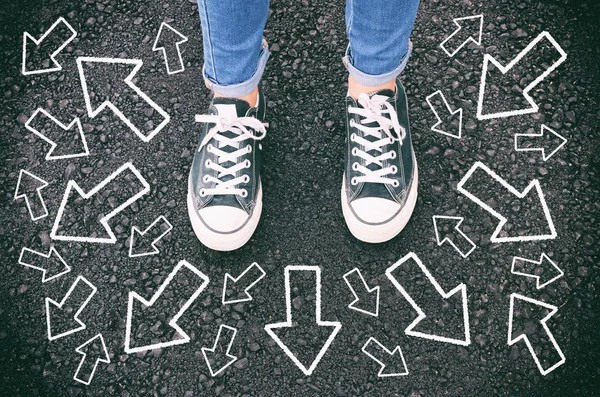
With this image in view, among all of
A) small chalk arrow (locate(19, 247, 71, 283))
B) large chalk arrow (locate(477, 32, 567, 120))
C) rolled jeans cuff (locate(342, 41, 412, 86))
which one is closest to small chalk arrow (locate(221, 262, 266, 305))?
small chalk arrow (locate(19, 247, 71, 283))

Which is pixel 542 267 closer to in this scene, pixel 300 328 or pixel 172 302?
pixel 300 328

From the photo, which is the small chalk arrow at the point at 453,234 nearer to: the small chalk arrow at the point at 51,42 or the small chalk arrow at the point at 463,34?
the small chalk arrow at the point at 463,34

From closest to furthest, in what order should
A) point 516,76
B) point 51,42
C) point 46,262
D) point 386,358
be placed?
point 386,358, point 46,262, point 516,76, point 51,42

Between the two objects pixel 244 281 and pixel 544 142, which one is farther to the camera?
pixel 544 142

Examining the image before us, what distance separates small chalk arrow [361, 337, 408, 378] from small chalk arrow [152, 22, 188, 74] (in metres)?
1.32

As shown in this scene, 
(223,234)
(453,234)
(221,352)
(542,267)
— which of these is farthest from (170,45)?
(542,267)

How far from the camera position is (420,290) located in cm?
171

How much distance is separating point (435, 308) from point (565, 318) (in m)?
0.44

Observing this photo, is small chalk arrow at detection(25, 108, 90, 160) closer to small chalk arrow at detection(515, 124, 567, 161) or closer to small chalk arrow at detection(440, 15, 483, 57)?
small chalk arrow at detection(440, 15, 483, 57)

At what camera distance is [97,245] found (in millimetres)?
1788

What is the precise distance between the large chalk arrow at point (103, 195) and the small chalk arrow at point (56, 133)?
0.14 metres

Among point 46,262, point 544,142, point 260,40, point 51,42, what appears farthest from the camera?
point 51,42

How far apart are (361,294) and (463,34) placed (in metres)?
1.18

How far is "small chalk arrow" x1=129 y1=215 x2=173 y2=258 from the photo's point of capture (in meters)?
1.77
